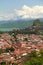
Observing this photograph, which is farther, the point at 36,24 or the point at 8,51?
the point at 36,24

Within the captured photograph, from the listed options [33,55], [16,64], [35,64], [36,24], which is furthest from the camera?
[36,24]

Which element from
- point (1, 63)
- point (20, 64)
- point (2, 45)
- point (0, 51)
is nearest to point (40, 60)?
point (20, 64)

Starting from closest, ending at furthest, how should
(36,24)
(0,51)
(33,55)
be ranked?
(33,55) < (0,51) < (36,24)

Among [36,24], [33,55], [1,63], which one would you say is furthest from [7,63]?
[36,24]

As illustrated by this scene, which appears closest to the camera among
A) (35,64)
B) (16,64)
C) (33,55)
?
(35,64)

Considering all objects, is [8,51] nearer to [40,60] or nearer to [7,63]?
[7,63]

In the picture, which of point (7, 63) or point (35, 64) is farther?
point (7, 63)

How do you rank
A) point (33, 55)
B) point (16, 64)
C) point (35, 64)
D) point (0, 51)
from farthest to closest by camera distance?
point (0, 51) → point (33, 55) → point (16, 64) → point (35, 64)

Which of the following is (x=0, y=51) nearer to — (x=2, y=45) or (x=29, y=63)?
(x=2, y=45)
